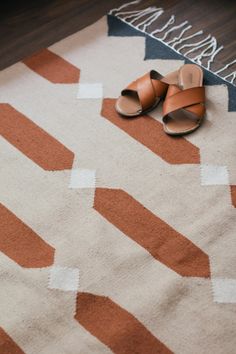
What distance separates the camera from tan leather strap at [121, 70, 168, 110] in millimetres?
1336

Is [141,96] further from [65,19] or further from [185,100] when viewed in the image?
[65,19]

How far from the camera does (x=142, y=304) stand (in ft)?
3.16

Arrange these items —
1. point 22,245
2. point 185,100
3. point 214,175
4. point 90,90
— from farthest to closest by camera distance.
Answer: point 90,90
point 185,100
point 214,175
point 22,245

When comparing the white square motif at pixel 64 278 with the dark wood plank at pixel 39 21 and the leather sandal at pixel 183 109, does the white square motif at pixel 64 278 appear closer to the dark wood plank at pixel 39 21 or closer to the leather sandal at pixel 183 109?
the leather sandal at pixel 183 109

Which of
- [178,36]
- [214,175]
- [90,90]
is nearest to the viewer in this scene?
[214,175]

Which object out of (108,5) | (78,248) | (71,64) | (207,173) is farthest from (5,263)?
(108,5)

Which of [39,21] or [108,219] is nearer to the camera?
[108,219]

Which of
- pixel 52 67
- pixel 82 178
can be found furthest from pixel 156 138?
pixel 52 67

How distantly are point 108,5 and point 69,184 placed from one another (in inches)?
34.1

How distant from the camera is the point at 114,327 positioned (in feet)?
3.06

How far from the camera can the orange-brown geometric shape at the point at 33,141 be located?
1.24 meters

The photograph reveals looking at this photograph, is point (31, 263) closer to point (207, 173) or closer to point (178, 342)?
point (178, 342)

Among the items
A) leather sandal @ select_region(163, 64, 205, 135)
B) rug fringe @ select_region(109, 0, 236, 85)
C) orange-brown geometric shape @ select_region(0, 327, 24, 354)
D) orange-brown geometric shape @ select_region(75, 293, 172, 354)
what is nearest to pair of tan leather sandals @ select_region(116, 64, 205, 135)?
leather sandal @ select_region(163, 64, 205, 135)

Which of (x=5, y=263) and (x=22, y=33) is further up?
(x=22, y=33)
